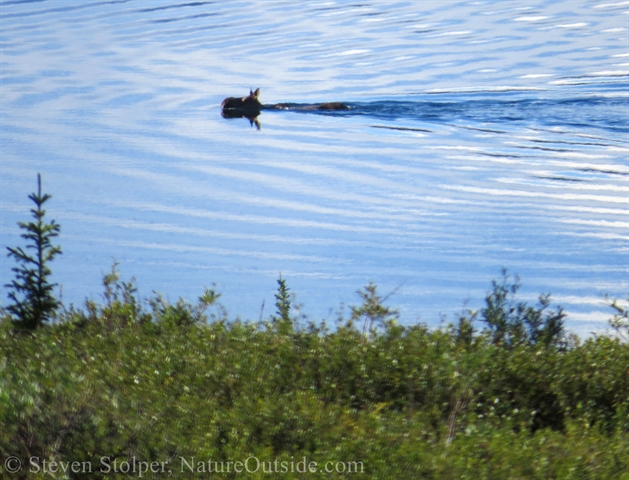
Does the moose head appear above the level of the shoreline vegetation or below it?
above

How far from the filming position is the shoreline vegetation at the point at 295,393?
474cm

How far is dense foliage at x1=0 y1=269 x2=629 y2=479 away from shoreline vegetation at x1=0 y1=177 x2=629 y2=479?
0.04ft

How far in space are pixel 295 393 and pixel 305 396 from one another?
138 millimetres

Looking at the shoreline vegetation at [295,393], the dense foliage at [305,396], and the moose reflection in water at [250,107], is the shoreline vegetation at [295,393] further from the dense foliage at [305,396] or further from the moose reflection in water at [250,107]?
the moose reflection in water at [250,107]

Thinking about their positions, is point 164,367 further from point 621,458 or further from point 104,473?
point 621,458

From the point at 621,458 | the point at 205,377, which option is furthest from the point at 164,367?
the point at 621,458

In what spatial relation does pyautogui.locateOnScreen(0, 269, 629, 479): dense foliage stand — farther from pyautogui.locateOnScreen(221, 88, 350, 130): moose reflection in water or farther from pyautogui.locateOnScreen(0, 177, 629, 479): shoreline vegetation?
pyautogui.locateOnScreen(221, 88, 350, 130): moose reflection in water

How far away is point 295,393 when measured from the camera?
240 inches

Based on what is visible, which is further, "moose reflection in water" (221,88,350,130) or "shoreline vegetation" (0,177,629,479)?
"moose reflection in water" (221,88,350,130)

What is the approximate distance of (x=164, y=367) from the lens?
6270 millimetres

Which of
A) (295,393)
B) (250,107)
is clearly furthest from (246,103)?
(295,393)

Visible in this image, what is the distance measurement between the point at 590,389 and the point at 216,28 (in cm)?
2004

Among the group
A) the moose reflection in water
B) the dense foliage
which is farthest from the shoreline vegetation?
the moose reflection in water

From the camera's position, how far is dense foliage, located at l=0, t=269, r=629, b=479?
476cm
